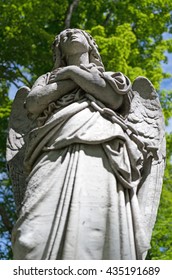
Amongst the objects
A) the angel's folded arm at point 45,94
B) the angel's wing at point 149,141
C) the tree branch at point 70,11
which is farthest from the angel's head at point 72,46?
the tree branch at point 70,11

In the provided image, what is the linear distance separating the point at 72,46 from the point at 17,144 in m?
1.18

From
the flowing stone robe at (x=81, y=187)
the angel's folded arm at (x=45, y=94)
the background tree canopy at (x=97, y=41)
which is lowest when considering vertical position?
the flowing stone robe at (x=81, y=187)

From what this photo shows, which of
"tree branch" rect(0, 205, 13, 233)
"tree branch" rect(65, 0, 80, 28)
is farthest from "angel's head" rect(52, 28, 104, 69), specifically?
"tree branch" rect(65, 0, 80, 28)

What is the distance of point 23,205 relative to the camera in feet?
15.0

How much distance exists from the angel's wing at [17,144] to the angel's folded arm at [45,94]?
0.68 metres

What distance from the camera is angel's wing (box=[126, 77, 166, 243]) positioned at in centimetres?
521

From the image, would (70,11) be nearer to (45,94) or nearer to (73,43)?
(73,43)

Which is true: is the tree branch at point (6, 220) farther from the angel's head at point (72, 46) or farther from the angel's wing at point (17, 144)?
the angel's head at point (72, 46)

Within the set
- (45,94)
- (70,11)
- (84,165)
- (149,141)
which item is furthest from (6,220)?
(84,165)

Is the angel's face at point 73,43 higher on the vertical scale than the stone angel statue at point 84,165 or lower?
higher

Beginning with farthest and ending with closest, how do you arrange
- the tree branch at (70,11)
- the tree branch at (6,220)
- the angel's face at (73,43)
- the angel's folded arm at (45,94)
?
the tree branch at (70,11) → the tree branch at (6,220) → the angel's face at (73,43) → the angel's folded arm at (45,94)

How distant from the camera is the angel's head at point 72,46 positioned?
217 inches

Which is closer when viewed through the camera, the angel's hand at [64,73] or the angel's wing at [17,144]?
the angel's hand at [64,73]
